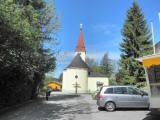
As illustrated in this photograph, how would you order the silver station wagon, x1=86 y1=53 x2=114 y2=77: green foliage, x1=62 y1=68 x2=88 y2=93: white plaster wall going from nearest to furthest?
the silver station wagon < x1=62 y1=68 x2=88 y2=93: white plaster wall < x1=86 y1=53 x2=114 y2=77: green foliage

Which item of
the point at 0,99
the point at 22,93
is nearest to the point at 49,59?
the point at 22,93

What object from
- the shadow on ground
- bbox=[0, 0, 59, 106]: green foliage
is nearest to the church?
bbox=[0, 0, 59, 106]: green foliage

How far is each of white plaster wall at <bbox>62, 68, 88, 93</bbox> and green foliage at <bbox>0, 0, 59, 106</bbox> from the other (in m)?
45.4

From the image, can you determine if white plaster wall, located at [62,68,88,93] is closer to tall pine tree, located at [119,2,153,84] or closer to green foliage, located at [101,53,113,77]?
tall pine tree, located at [119,2,153,84]

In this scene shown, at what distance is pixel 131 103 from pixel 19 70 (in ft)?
28.5

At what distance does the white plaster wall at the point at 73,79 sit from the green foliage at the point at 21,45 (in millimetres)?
45418

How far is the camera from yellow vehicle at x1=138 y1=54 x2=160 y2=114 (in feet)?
55.8

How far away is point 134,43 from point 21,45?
27526mm

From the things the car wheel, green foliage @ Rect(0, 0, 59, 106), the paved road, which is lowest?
the paved road

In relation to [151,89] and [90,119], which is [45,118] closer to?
[90,119]

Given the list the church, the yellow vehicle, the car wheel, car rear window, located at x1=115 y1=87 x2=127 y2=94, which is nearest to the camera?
the yellow vehicle

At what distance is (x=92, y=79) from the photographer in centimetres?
9062

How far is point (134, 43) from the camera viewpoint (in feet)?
149

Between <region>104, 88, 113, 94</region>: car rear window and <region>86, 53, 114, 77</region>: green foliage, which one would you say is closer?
<region>104, 88, 113, 94</region>: car rear window
